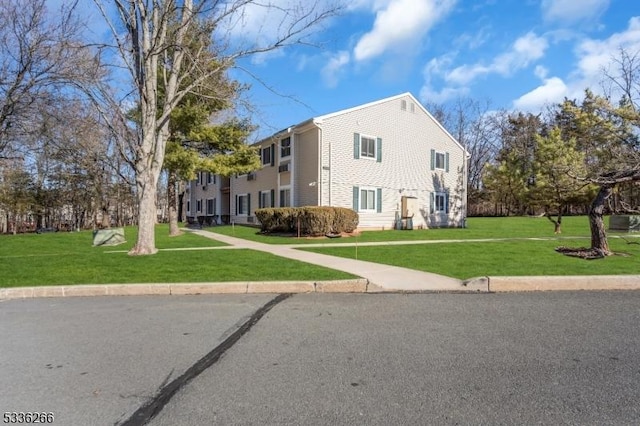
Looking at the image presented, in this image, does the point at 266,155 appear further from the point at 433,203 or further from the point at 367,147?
the point at 433,203

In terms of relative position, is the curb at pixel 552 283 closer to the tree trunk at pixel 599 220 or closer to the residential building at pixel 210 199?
the tree trunk at pixel 599 220

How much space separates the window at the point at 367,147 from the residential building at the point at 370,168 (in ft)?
0.18

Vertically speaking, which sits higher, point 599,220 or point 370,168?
point 370,168

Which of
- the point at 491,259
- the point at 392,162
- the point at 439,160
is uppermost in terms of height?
the point at 439,160

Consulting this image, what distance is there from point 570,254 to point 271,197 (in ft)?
58.8

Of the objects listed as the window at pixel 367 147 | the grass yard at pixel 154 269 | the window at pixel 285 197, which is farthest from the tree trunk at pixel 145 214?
the window at pixel 367 147

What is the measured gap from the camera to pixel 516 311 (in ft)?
19.9

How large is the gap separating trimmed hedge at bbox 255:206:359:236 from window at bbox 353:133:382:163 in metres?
4.73

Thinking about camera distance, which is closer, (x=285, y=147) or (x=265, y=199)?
(x=285, y=147)

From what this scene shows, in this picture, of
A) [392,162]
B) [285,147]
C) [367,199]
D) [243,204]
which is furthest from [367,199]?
[243,204]

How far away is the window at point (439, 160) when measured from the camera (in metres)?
28.1

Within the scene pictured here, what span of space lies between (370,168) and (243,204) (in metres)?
10.5

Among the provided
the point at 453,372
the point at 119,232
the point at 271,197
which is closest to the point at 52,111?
the point at 119,232

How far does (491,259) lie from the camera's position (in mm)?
10812
